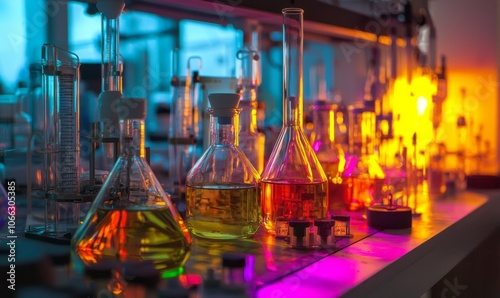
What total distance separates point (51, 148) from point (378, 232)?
63 cm

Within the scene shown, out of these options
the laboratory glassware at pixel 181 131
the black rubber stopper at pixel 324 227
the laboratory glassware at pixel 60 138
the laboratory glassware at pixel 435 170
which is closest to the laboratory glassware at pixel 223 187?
the black rubber stopper at pixel 324 227

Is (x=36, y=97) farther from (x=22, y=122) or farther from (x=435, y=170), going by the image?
(x=435, y=170)

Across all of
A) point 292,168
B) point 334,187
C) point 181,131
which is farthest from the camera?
point 181,131

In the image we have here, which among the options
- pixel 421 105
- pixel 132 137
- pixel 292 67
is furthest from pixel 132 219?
pixel 421 105

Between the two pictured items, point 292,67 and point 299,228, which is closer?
point 299,228

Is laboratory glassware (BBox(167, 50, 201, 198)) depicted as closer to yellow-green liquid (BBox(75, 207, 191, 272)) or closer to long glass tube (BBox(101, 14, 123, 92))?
long glass tube (BBox(101, 14, 123, 92))

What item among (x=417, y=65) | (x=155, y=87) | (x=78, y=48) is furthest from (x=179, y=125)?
(x=155, y=87)

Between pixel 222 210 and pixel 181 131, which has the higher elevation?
pixel 181 131

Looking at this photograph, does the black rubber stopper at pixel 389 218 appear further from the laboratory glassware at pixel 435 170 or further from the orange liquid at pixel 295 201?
the laboratory glassware at pixel 435 170

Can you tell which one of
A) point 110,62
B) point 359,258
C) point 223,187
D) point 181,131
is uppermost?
point 110,62

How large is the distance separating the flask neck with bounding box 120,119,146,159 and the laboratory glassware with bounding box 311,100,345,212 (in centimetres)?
53

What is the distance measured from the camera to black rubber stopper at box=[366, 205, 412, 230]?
3.83ft

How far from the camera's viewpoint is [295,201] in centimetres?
106

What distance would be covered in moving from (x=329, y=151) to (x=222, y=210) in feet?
1.43
